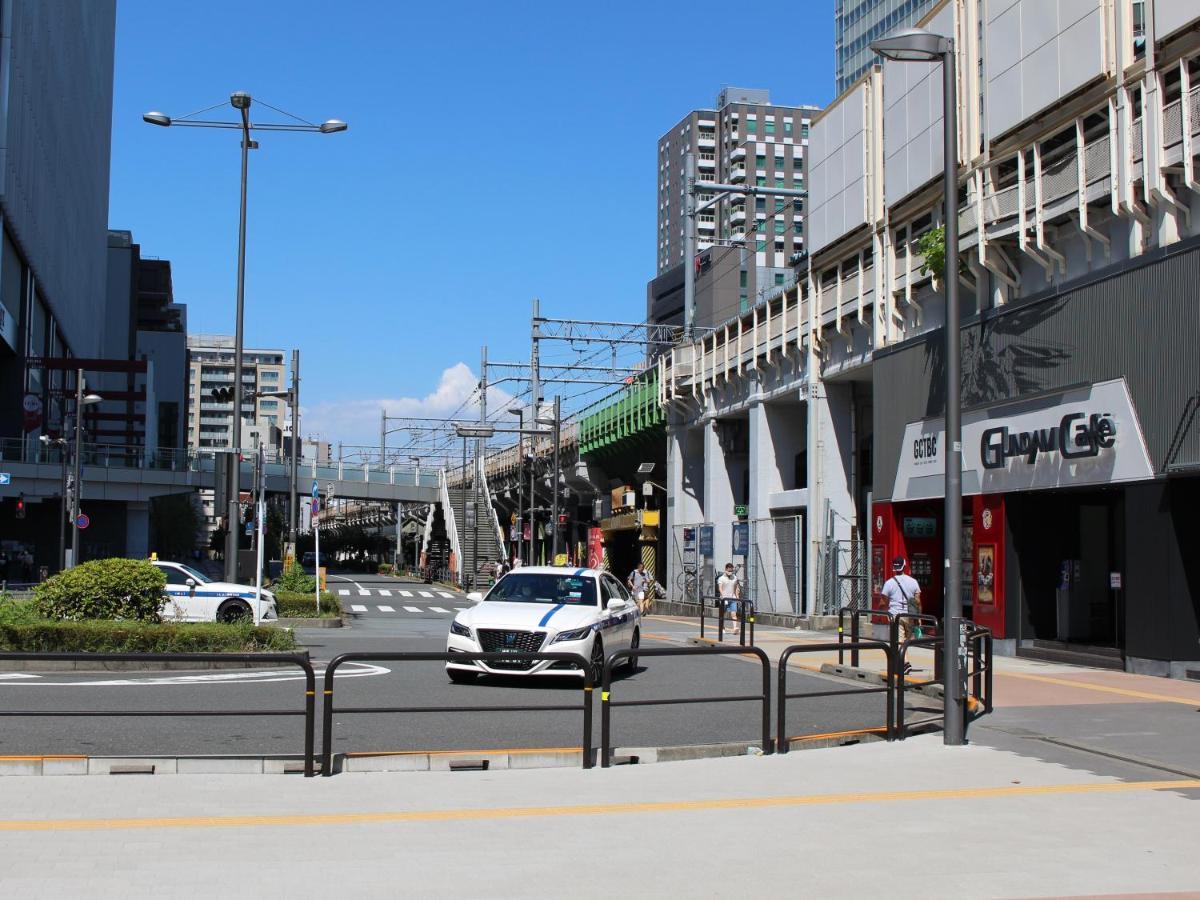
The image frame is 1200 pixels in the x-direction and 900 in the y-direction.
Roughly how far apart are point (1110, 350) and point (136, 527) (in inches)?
2279

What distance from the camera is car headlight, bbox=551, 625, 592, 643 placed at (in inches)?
657

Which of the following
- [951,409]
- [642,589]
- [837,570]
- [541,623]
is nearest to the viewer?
[951,409]

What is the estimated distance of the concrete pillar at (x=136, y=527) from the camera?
69625 millimetres

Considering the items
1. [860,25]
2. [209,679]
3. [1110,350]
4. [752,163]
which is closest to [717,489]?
[1110,350]

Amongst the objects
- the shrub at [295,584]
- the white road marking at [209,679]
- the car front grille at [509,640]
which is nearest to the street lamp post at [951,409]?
the car front grille at [509,640]

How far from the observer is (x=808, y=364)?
123 feet

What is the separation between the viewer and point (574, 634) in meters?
16.8

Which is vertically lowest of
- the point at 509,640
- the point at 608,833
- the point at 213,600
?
the point at 608,833

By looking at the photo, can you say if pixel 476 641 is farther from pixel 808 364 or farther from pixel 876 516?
pixel 808 364

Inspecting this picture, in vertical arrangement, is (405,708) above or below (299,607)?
below

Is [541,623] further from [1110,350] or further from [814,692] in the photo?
[1110,350]

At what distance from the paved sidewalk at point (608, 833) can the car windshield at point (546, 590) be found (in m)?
7.37

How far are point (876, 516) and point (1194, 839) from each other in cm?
2399

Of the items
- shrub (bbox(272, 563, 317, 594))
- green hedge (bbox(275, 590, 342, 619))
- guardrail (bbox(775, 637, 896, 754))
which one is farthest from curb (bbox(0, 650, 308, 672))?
shrub (bbox(272, 563, 317, 594))
